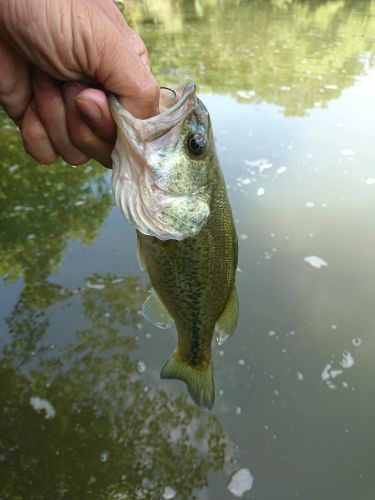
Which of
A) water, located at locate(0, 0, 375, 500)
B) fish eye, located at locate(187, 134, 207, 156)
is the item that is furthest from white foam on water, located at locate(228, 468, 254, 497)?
fish eye, located at locate(187, 134, 207, 156)

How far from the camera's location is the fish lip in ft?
4.33

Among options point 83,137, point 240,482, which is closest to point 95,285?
point 240,482

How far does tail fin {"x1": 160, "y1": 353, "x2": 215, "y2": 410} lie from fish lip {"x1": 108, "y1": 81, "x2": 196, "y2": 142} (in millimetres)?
977

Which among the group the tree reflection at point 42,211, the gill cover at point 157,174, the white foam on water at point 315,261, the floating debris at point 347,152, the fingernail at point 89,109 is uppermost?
the fingernail at point 89,109

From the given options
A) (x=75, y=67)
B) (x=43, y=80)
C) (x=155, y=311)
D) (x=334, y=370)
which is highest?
(x=75, y=67)

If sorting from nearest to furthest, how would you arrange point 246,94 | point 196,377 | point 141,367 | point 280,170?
point 196,377 → point 141,367 → point 280,170 → point 246,94

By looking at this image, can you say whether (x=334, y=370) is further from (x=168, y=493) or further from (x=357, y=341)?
(x=168, y=493)

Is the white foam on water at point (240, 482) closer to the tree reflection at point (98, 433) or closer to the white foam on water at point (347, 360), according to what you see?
the tree reflection at point (98, 433)

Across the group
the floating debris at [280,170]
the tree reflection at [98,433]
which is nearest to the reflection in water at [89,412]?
the tree reflection at [98,433]

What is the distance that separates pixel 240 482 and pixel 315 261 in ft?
6.93

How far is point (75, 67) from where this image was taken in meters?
1.35

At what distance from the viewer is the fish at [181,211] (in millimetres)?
1351

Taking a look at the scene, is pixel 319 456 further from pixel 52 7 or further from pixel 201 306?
pixel 52 7

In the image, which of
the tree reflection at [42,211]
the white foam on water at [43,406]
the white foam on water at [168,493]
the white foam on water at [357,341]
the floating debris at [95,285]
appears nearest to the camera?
the white foam on water at [168,493]
